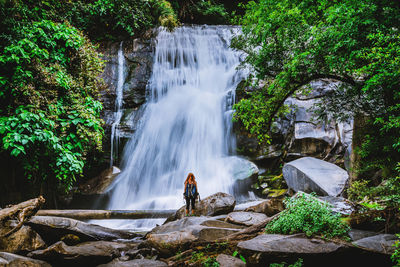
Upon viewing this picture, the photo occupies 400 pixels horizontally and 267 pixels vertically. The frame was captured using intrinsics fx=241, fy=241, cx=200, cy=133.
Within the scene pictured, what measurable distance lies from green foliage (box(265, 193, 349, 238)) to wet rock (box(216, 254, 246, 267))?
87 centimetres

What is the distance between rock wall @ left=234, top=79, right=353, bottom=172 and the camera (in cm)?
1252

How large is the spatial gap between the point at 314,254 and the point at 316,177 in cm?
630

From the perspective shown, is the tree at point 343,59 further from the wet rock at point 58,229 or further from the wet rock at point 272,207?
the wet rock at point 58,229

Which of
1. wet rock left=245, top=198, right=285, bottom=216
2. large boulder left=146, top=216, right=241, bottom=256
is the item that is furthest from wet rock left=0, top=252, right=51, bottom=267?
wet rock left=245, top=198, right=285, bottom=216

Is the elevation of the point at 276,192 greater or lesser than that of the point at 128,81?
lesser

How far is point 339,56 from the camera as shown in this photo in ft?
19.8

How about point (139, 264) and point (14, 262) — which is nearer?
point (14, 262)

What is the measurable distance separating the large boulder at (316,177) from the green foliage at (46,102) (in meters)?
7.51

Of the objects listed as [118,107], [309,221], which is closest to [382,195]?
[309,221]

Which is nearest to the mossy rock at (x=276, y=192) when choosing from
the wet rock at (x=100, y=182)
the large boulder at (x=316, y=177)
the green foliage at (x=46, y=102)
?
the large boulder at (x=316, y=177)

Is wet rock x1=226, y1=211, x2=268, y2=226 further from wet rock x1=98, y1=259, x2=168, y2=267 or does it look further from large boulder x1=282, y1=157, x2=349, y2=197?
large boulder x1=282, y1=157, x2=349, y2=197

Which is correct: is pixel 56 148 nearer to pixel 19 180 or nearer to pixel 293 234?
pixel 19 180

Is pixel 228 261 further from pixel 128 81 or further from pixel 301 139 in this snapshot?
pixel 128 81

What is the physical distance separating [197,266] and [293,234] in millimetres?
1670
